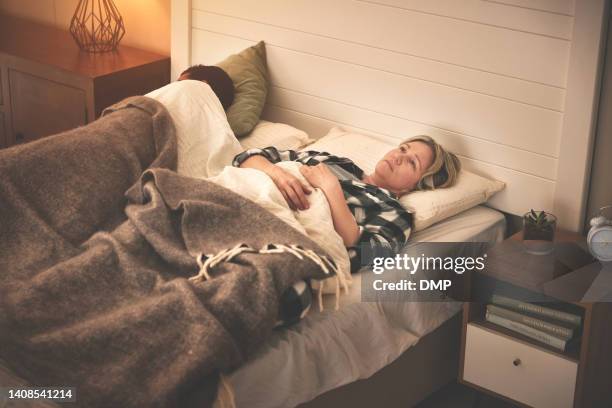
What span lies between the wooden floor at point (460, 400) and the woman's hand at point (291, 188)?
0.72 meters

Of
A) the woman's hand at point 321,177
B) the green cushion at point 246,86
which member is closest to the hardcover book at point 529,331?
the woman's hand at point 321,177

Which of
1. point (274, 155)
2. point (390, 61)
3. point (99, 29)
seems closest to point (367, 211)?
point (274, 155)

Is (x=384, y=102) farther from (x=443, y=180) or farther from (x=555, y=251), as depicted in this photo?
(x=555, y=251)

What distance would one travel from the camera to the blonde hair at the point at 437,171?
2377mm

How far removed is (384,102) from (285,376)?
118 cm

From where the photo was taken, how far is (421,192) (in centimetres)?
238

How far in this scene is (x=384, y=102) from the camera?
2.69 metres

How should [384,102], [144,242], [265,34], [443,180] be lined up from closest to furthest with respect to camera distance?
[144,242] < [443,180] < [384,102] < [265,34]

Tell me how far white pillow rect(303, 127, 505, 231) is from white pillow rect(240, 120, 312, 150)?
9 centimetres

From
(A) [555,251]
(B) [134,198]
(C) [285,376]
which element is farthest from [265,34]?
(C) [285,376]

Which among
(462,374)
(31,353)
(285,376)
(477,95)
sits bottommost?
(462,374)

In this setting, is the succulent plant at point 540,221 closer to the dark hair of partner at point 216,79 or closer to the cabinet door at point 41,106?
the dark hair of partner at point 216,79

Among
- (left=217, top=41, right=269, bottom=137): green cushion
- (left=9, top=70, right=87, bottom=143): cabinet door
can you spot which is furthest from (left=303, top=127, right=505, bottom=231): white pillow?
(left=9, top=70, right=87, bottom=143): cabinet door

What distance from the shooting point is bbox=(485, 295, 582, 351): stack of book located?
6.97ft
